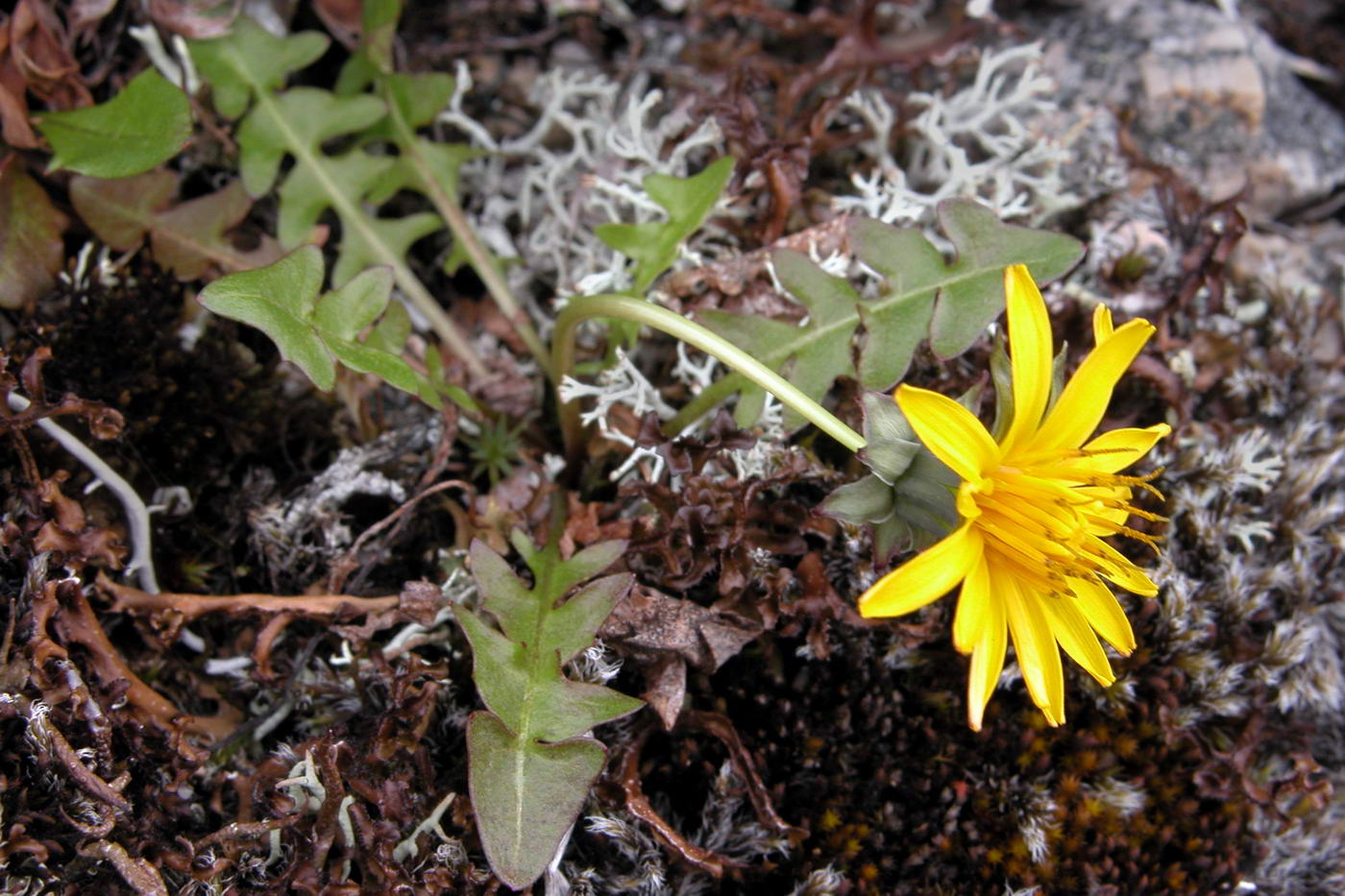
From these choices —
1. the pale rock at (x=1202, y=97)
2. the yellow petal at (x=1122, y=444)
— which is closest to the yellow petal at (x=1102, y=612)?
the yellow petal at (x=1122, y=444)

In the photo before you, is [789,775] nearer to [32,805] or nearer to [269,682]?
[269,682]

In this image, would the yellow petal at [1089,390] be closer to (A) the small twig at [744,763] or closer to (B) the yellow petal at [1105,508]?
(B) the yellow petal at [1105,508]

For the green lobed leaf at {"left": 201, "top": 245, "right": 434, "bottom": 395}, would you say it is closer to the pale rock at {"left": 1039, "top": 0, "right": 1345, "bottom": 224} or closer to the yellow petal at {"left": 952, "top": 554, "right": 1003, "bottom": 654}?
the yellow petal at {"left": 952, "top": 554, "right": 1003, "bottom": 654}

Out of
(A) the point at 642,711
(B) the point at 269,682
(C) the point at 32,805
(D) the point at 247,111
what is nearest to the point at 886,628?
(A) the point at 642,711

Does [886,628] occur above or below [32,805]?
below

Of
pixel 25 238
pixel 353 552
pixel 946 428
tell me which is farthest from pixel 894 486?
pixel 25 238

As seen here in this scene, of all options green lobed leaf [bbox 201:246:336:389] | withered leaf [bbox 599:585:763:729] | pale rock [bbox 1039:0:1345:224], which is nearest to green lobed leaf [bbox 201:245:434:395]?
green lobed leaf [bbox 201:246:336:389]

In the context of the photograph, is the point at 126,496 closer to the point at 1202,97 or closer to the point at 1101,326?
the point at 1101,326
